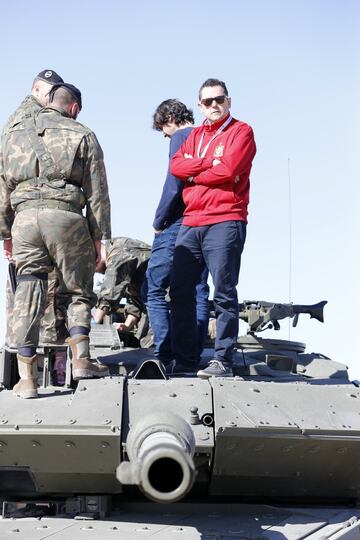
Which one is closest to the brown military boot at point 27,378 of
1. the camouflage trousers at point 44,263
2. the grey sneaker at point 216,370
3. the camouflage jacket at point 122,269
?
the camouflage trousers at point 44,263

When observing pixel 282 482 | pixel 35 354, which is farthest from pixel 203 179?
pixel 282 482

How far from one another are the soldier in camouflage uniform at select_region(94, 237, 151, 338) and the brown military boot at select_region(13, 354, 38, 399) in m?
3.04

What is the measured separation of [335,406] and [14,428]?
2569 millimetres

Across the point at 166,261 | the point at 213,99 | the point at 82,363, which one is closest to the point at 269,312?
the point at 166,261

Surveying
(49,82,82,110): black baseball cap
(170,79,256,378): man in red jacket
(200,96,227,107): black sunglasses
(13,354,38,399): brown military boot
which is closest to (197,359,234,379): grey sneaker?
(170,79,256,378): man in red jacket

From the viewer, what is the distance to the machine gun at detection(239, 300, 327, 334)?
38.3ft

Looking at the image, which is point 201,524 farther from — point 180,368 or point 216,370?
point 180,368

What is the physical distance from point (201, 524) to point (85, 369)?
160 centimetres

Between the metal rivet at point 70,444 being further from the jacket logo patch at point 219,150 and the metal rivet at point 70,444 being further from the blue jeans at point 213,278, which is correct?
the jacket logo patch at point 219,150

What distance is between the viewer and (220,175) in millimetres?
9078

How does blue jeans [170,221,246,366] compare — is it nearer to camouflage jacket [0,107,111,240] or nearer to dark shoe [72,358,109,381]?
camouflage jacket [0,107,111,240]

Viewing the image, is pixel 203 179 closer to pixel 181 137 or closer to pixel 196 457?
pixel 181 137

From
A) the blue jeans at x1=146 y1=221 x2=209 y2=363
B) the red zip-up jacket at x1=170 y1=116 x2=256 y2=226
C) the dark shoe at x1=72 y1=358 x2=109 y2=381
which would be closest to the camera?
the dark shoe at x1=72 y1=358 x2=109 y2=381

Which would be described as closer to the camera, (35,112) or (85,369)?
(85,369)
